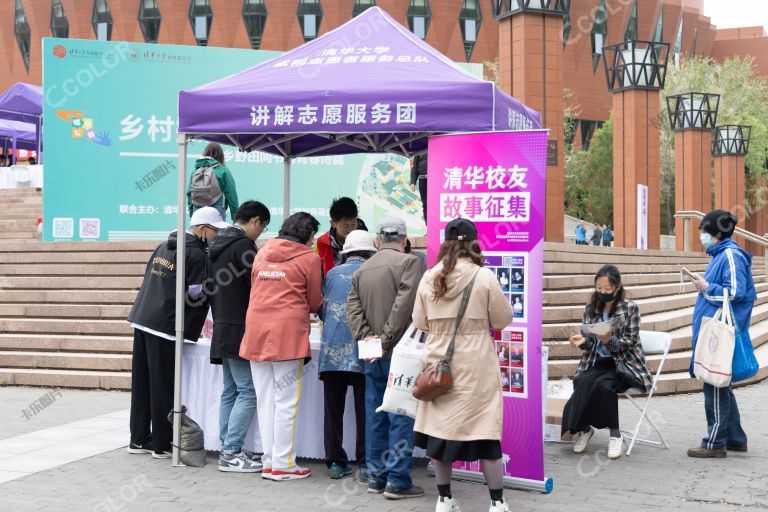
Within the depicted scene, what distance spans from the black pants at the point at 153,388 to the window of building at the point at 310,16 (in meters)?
52.8

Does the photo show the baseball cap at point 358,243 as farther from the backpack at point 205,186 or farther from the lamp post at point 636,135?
the lamp post at point 636,135

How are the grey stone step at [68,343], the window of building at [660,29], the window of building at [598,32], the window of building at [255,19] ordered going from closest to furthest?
the grey stone step at [68,343] < the window of building at [255,19] < the window of building at [598,32] < the window of building at [660,29]

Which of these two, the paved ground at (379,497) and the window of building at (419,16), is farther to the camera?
the window of building at (419,16)

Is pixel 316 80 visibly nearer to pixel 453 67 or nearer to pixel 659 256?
pixel 453 67

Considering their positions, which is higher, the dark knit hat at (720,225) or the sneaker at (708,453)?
the dark knit hat at (720,225)

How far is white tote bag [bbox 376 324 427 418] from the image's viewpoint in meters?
5.36

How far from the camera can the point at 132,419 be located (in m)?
6.98

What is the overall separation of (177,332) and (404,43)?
113 inches

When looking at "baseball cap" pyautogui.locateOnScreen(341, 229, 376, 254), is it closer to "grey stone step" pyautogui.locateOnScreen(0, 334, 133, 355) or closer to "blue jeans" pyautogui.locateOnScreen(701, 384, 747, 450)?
"blue jeans" pyautogui.locateOnScreen(701, 384, 747, 450)

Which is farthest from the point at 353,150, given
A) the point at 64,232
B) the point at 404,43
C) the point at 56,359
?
the point at 64,232

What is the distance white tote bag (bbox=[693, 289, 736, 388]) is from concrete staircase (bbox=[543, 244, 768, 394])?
298 centimetres

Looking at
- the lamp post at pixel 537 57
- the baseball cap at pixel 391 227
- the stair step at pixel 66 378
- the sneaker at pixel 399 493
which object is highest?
the lamp post at pixel 537 57

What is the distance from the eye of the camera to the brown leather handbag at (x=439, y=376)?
495 cm

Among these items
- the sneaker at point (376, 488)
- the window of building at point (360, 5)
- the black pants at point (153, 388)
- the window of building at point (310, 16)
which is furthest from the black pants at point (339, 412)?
the window of building at point (310, 16)
